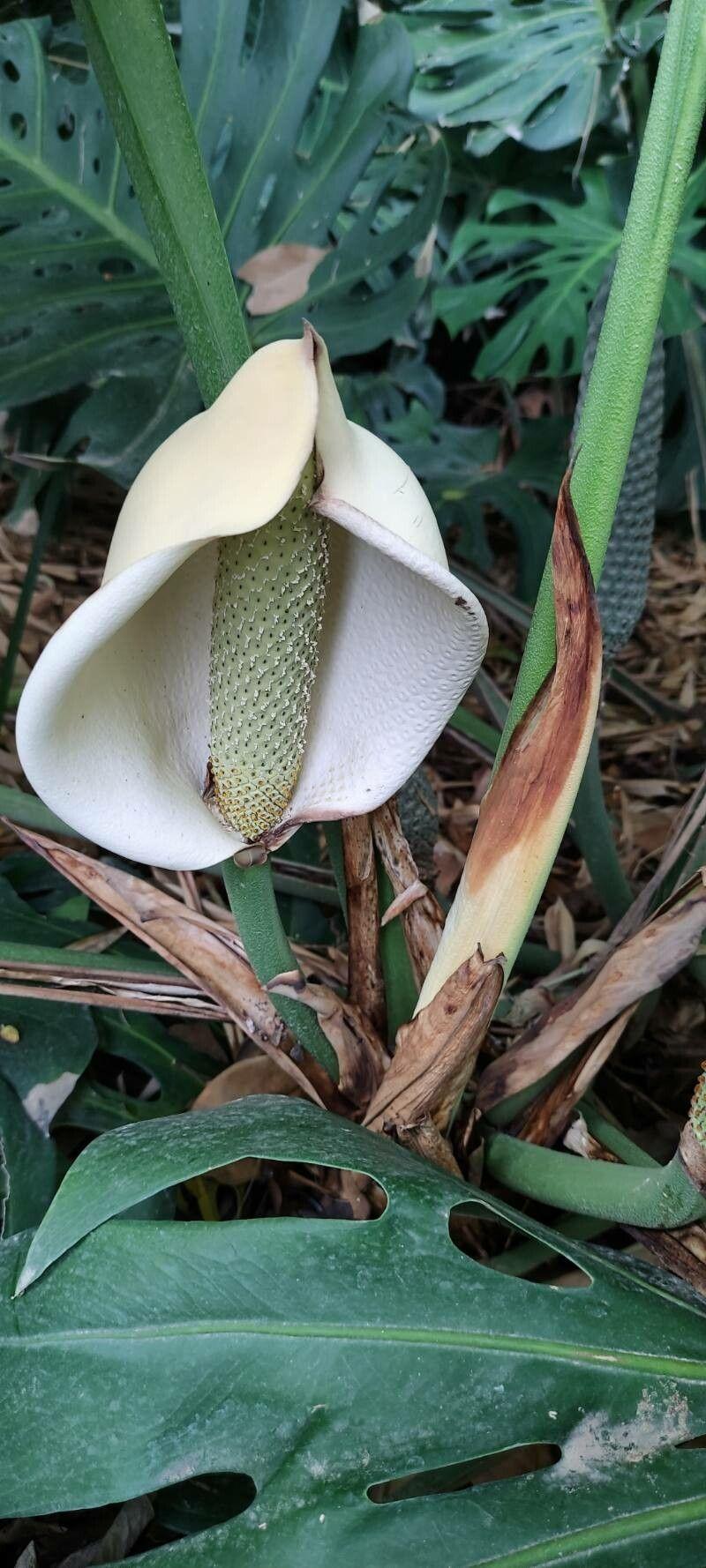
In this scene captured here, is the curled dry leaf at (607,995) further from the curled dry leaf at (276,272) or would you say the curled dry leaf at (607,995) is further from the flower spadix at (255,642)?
the curled dry leaf at (276,272)

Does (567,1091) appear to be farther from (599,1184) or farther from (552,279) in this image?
(552,279)

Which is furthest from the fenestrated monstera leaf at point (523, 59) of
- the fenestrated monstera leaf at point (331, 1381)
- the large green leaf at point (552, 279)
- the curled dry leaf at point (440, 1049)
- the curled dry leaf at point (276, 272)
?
the fenestrated monstera leaf at point (331, 1381)

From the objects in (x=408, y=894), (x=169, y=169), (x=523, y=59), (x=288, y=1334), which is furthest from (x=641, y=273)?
(x=523, y=59)

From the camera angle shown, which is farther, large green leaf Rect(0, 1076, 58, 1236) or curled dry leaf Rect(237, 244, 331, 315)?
curled dry leaf Rect(237, 244, 331, 315)

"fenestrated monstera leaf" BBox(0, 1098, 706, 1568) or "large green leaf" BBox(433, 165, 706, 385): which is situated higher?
"large green leaf" BBox(433, 165, 706, 385)

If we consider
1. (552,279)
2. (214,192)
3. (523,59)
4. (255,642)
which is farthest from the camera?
(552,279)

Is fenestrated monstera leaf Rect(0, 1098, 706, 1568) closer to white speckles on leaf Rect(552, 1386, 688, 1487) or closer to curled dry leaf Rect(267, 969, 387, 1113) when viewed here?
white speckles on leaf Rect(552, 1386, 688, 1487)

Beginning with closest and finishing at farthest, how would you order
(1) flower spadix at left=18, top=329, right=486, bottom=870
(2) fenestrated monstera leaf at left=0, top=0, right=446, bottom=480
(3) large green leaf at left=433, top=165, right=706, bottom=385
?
(1) flower spadix at left=18, top=329, right=486, bottom=870, (2) fenestrated monstera leaf at left=0, top=0, right=446, bottom=480, (3) large green leaf at left=433, top=165, right=706, bottom=385

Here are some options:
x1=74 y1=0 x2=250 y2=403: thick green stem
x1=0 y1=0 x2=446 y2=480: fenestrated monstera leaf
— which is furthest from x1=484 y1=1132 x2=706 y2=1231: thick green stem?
x1=0 y1=0 x2=446 y2=480: fenestrated monstera leaf
